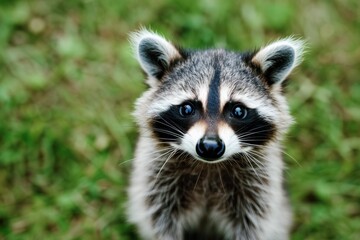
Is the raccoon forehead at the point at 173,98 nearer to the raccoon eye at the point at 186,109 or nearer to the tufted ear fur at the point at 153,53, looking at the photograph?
the raccoon eye at the point at 186,109

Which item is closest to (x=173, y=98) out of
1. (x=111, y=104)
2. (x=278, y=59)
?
(x=278, y=59)

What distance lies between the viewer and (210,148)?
9.21 feet

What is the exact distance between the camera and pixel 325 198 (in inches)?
163

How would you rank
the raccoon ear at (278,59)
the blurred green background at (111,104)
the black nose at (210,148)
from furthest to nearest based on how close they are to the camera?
the blurred green background at (111,104) → the raccoon ear at (278,59) → the black nose at (210,148)

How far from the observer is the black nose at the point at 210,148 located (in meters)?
2.81

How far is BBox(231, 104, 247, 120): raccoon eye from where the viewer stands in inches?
120

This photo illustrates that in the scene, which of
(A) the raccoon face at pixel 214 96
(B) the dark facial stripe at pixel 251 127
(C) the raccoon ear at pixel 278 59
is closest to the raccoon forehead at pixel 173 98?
(A) the raccoon face at pixel 214 96

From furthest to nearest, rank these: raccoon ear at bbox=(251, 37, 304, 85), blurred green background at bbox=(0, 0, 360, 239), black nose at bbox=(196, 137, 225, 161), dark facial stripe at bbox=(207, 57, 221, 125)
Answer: blurred green background at bbox=(0, 0, 360, 239), raccoon ear at bbox=(251, 37, 304, 85), dark facial stripe at bbox=(207, 57, 221, 125), black nose at bbox=(196, 137, 225, 161)

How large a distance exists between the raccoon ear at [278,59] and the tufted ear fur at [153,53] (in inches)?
19.3

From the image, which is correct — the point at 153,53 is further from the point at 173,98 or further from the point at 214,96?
the point at 214,96

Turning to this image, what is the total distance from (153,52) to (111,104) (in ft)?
4.67

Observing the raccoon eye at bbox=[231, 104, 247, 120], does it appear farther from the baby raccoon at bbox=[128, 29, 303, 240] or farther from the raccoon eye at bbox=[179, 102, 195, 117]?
the raccoon eye at bbox=[179, 102, 195, 117]

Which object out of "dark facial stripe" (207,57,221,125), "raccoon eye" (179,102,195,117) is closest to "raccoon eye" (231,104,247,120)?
"dark facial stripe" (207,57,221,125)

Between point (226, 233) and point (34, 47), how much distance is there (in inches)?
95.6
